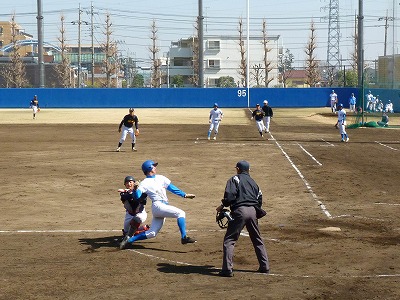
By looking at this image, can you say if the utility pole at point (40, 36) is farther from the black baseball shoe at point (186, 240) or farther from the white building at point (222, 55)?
the black baseball shoe at point (186, 240)

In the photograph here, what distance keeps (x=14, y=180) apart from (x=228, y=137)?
21954mm

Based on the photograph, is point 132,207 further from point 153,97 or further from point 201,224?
point 153,97

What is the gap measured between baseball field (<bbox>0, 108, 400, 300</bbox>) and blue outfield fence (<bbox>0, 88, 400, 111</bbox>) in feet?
154

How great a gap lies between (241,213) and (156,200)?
8.74 ft

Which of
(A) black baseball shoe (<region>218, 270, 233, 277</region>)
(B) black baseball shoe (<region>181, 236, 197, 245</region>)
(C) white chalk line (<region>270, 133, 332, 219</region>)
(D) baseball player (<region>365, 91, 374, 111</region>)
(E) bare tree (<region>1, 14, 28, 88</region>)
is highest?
(E) bare tree (<region>1, 14, 28, 88</region>)

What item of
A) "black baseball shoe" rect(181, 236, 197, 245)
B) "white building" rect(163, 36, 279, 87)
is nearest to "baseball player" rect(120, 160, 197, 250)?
"black baseball shoe" rect(181, 236, 197, 245)

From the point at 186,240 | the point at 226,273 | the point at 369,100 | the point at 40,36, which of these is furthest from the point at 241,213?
the point at 40,36

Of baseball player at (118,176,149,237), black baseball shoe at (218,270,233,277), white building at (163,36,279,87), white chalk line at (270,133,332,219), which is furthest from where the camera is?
white building at (163,36,279,87)

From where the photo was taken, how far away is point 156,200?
48.8 ft

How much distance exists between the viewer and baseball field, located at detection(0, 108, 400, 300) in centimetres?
1218

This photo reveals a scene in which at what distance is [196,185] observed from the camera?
25.1m

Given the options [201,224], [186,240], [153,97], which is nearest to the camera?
[186,240]

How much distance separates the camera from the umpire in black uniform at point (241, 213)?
12.7 meters

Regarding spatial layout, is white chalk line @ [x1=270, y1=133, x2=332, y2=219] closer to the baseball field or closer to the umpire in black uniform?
the baseball field
